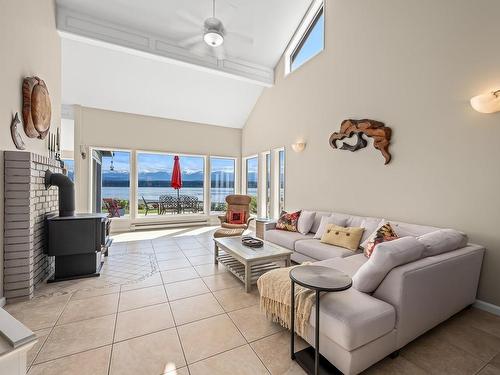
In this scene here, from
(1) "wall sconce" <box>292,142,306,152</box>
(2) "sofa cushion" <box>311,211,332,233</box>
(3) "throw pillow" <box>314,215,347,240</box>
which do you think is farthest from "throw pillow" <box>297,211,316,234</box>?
(1) "wall sconce" <box>292,142,306,152</box>

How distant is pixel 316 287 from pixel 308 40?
17.0 ft

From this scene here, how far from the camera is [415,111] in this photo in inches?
114

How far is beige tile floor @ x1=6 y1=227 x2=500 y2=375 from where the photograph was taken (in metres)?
1.63

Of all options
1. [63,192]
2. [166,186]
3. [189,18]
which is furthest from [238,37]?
[166,186]

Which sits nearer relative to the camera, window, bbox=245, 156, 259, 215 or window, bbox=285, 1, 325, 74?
window, bbox=285, 1, 325, 74

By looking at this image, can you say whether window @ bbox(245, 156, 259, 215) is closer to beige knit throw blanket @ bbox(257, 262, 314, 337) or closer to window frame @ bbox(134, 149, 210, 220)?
window frame @ bbox(134, 149, 210, 220)

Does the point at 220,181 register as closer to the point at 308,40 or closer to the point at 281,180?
the point at 281,180

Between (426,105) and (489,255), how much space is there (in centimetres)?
177

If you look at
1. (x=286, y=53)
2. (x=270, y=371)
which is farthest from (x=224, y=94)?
(x=270, y=371)

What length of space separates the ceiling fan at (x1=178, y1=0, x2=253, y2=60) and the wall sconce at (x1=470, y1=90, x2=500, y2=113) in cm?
290

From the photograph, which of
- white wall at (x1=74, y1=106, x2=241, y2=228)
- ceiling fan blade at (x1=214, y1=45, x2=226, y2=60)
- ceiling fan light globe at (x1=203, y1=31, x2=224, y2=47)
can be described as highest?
ceiling fan blade at (x1=214, y1=45, x2=226, y2=60)

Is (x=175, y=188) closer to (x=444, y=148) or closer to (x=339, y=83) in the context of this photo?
(x=339, y=83)

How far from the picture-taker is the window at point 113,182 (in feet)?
19.6

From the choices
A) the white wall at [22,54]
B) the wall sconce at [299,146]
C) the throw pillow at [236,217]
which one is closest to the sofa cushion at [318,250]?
the wall sconce at [299,146]
